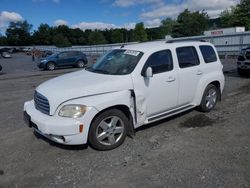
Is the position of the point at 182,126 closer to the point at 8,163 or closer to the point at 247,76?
the point at 8,163

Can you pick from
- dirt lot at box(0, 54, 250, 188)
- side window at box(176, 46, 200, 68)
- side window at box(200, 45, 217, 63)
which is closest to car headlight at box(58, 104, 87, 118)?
dirt lot at box(0, 54, 250, 188)

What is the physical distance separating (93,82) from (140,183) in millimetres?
1973

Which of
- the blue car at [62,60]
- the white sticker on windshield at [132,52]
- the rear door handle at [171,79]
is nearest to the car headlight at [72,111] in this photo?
the white sticker on windshield at [132,52]

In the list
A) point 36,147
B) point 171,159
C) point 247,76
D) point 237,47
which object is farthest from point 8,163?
point 237,47

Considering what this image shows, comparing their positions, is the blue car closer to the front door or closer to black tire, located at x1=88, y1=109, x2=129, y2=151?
the front door

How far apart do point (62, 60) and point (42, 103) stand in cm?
1898

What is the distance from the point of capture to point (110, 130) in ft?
15.6

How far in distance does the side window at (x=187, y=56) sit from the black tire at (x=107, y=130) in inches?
76.6

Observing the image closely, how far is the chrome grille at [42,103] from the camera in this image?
4.62 m

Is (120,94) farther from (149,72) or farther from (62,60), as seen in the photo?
(62,60)

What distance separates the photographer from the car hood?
4.50 m

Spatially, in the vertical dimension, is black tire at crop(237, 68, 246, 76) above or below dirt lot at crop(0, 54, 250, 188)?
above

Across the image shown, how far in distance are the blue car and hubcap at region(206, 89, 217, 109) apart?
1775 centimetres

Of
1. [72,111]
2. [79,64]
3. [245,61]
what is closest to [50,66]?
[79,64]
